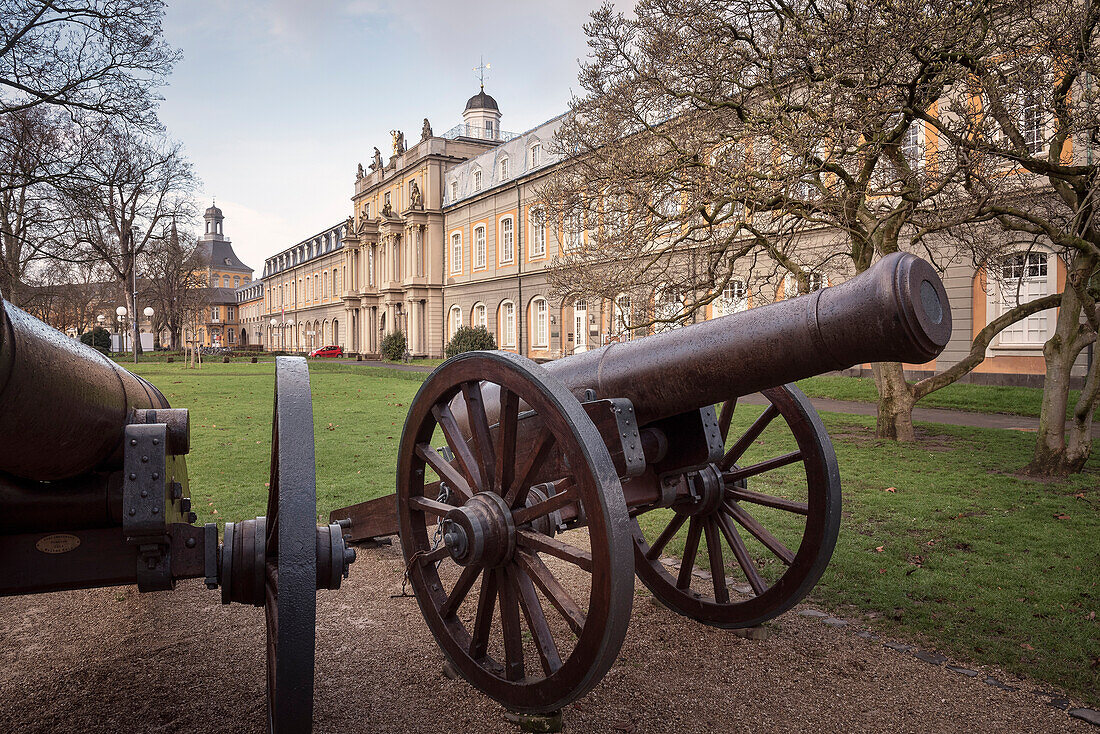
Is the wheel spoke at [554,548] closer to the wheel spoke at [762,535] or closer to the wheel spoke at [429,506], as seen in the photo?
the wheel spoke at [429,506]

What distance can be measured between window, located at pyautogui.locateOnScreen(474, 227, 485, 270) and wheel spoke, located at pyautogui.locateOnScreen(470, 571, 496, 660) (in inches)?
1603

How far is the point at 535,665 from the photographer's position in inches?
139

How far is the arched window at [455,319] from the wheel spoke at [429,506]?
42.2m

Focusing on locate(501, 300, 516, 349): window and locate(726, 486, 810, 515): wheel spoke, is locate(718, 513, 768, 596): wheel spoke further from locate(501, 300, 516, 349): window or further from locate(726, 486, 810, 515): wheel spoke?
locate(501, 300, 516, 349): window

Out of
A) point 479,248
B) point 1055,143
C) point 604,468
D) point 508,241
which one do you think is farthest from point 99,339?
point 604,468

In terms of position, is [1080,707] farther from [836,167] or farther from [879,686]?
[836,167]

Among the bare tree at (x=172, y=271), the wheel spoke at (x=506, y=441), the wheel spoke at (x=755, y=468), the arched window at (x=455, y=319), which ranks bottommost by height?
the wheel spoke at (x=755, y=468)

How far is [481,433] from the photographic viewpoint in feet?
9.80

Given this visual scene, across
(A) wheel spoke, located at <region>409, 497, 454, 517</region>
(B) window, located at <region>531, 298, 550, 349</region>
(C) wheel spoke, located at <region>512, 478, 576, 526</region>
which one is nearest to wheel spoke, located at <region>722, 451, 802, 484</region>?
(C) wheel spoke, located at <region>512, 478, 576, 526</region>

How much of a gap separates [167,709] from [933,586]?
450cm

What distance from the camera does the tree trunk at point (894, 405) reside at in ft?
36.0

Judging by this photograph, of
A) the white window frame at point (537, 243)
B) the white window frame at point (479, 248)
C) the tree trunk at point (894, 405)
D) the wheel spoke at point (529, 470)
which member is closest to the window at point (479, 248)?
the white window frame at point (479, 248)

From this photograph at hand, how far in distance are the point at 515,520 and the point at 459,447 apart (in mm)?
509

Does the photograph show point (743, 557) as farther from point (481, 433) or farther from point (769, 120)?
point (769, 120)
